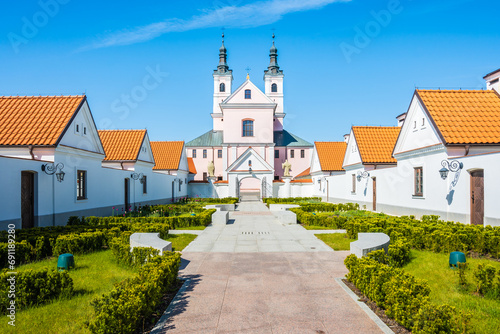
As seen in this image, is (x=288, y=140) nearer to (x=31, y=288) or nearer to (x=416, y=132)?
(x=416, y=132)

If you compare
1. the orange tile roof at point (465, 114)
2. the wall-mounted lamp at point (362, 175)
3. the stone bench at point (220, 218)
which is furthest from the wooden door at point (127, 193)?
the orange tile roof at point (465, 114)

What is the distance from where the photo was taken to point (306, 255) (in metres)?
10.2

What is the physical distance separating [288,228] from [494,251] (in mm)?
8830

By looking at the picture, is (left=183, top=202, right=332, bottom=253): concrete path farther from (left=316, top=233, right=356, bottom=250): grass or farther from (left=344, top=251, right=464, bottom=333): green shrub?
(left=344, top=251, right=464, bottom=333): green shrub

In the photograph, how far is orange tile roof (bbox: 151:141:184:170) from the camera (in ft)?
126

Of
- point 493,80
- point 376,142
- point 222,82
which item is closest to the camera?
point 493,80

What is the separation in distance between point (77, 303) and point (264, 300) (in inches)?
134

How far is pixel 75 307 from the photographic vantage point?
5.86 m

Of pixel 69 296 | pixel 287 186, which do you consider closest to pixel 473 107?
pixel 69 296

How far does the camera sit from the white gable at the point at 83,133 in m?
16.5

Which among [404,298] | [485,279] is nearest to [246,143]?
[485,279]

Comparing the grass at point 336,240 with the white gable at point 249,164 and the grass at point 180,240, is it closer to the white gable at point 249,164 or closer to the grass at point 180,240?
the grass at point 180,240

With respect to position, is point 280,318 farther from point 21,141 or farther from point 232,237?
point 21,141

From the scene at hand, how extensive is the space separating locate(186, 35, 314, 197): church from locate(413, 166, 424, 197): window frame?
22.8 meters
